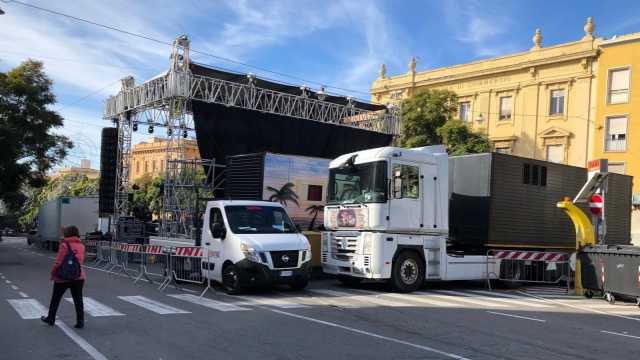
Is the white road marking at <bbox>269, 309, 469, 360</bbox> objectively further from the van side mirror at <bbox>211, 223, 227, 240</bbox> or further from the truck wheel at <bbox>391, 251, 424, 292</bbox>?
the truck wheel at <bbox>391, 251, 424, 292</bbox>

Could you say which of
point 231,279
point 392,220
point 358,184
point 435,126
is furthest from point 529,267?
point 435,126

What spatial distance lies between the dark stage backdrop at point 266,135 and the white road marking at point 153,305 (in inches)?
465

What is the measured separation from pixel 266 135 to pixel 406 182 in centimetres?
1236

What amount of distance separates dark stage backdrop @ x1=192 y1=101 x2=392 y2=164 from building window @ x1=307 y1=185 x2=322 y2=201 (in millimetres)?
5945

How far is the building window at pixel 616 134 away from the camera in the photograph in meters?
37.7

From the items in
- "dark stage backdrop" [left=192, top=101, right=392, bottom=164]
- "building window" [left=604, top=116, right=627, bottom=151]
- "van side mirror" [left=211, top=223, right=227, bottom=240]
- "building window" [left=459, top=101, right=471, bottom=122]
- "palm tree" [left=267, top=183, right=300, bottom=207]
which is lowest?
"van side mirror" [left=211, top=223, right=227, bottom=240]

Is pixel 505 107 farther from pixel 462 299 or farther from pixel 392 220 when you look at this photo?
pixel 462 299

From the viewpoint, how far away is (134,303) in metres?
11.0

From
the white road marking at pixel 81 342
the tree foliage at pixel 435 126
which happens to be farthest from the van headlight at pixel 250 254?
the tree foliage at pixel 435 126

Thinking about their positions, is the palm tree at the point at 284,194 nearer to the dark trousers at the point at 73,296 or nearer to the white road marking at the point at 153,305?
the white road marking at the point at 153,305

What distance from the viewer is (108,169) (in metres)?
26.4

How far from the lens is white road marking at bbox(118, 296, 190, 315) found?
1002cm

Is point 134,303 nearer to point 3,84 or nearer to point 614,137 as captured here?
point 3,84

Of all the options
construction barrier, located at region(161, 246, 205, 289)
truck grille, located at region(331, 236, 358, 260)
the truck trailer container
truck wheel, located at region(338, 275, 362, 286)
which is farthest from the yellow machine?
the truck trailer container
